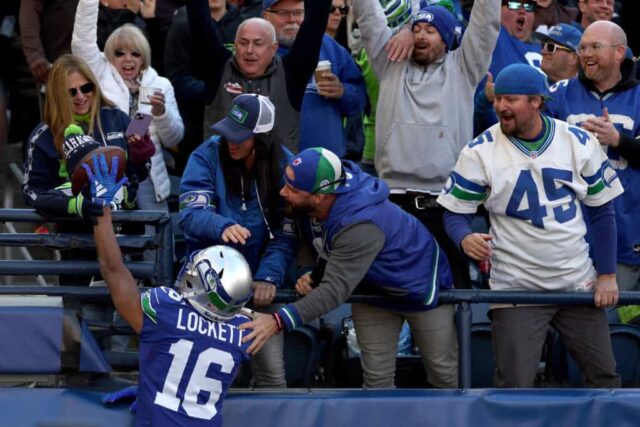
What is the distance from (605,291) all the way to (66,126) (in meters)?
2.87

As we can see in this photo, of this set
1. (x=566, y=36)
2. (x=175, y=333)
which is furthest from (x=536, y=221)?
(x=566, y=36)

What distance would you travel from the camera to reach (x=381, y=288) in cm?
633

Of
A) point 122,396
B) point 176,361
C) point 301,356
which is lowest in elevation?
point 301,356

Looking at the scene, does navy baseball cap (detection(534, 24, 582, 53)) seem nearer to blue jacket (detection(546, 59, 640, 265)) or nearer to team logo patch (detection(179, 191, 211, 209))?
blue jacket (detection(546, 59, 640, 265))

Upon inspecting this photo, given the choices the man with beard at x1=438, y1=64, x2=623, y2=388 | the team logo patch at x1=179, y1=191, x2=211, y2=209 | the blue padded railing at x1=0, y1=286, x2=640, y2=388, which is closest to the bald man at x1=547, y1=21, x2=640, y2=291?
the man with beard at x1=438, y1=64, x2=623, y2=388

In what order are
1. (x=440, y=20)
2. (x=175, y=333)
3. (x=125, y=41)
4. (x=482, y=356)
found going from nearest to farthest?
(x=175, y=333) < (x=482, y=356) < (x=440, y=20) < (x=125, y=41)

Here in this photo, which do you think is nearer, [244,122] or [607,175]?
[244,122]

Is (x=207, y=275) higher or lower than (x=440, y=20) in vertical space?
lower

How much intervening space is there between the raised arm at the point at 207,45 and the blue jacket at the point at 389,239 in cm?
143

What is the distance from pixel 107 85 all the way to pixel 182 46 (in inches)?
35.4

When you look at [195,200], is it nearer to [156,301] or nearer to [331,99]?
[156,301]

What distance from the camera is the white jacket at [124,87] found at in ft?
26.1

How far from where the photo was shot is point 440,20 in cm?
723

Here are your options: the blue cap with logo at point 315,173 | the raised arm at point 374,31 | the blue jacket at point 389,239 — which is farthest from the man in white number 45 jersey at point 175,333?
the raised arm at point 374,31
